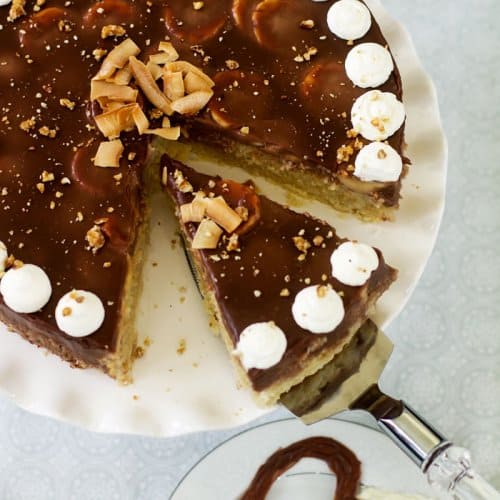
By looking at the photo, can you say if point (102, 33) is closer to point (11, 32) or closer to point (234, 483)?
point (11, 32)

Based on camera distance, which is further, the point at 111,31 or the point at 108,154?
the point at 111,31

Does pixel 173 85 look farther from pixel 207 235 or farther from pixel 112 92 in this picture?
pixel 207 235

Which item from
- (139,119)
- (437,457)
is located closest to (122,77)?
(139,119)

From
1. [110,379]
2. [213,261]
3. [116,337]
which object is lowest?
[110,379]

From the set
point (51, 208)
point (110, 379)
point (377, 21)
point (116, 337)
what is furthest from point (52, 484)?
point (377, 21)

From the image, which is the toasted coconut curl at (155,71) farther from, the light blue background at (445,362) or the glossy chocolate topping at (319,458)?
the glossy chocolate topping at (319,458)

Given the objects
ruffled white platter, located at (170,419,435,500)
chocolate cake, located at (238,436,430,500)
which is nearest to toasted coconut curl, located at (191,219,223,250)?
ruffled white platter, located at (170,419,435,500)

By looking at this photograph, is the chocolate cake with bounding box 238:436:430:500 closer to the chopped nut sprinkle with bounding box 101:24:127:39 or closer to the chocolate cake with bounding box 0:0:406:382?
the chocolate cake with bounding box 0:0:406:382

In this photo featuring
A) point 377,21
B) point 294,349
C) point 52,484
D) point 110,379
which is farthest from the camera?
point 377,21
